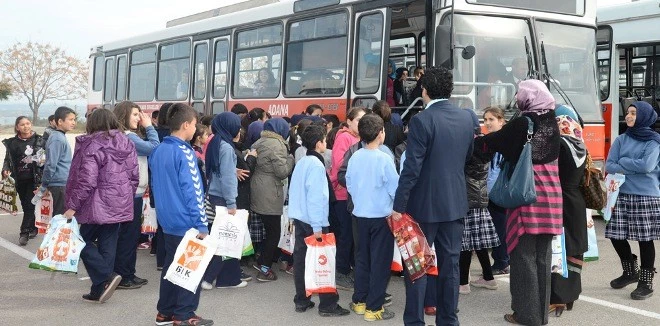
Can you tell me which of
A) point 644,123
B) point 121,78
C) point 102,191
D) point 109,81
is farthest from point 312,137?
point 109,81

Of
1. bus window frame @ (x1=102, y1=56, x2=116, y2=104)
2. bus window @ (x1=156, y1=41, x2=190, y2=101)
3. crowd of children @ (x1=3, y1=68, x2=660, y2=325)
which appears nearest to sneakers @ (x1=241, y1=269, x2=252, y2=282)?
crowd of children @ (x1=3, y1=68, x2=660, y2=325)

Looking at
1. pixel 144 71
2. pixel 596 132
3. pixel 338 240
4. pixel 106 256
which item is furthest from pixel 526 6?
pixel 144 71

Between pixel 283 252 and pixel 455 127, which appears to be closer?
pixel 455 127

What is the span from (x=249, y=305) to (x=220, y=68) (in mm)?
6890

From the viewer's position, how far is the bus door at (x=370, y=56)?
8.83 m

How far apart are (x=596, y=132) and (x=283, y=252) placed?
413cm

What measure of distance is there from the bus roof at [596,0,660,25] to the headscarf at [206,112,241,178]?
8.84 m

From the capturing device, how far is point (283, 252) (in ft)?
24.8

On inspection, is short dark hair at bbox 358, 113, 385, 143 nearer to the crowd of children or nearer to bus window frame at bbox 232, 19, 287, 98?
the crowd of children

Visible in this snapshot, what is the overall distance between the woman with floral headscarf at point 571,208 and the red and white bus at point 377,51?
7.85 ft

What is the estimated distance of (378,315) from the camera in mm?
5531

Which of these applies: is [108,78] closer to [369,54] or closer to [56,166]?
[56,166]

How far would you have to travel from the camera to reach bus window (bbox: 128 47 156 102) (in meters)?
14.5

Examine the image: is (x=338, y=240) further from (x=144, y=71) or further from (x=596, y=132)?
(x=144, y=71)
